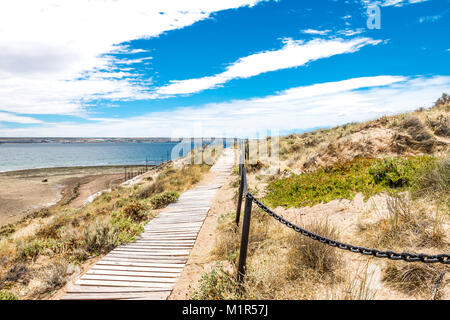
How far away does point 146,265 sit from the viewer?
4938 millimetres

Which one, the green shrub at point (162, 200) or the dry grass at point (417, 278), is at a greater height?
the dry grass at point (417, 278)

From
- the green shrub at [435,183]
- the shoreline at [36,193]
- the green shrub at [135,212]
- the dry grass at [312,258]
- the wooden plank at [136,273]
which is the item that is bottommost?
the shoreline at [36,193]

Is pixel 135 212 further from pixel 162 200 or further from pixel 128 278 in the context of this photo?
pixel 128 278

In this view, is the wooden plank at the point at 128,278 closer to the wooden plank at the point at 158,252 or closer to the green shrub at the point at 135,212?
the wooden plank at the point at 158,252

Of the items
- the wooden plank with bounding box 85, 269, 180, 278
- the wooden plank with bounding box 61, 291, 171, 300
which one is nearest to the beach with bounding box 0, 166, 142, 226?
the wooden plank with bounding box 85, 269, 180, 278

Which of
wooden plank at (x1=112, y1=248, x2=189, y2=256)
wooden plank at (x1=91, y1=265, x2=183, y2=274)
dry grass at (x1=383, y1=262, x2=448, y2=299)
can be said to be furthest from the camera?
wooden plank at (x1=112, y1=248, x2=189, y2=256)

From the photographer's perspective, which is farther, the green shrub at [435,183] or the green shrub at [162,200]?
the green shrub at [162,200]

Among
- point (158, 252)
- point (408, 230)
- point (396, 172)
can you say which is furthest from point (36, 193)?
point (408, 230)

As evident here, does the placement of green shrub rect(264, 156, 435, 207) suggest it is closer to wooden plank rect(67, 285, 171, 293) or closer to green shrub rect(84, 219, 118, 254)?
wooden plank rect(67, 285, 171, 293)

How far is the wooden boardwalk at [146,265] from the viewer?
4.05 metres

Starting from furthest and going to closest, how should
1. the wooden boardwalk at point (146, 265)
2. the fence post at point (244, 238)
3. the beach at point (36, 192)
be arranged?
the beach at point (36, 192) < the wooden boardwalk at point (146, 265) < the fence post at point (244, 238)

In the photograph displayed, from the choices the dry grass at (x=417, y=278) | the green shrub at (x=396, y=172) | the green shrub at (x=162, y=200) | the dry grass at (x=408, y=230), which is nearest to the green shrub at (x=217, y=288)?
the dry grass at (x=417, y=278)

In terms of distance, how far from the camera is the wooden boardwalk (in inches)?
160
